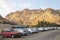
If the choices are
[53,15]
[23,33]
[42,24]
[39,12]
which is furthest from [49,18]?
[23,33]

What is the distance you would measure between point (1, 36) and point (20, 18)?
553 feet

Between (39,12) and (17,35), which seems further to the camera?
(39,12)

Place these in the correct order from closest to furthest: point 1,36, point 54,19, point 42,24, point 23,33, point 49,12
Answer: point 1,36, point 23,33, point 42,24, point 54,19, point 49,12

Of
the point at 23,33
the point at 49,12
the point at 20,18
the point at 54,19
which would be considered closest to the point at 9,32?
the point at 23,33

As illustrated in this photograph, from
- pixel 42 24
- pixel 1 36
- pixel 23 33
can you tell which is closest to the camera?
pixel 1 36

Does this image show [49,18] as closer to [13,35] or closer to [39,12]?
[39,12]

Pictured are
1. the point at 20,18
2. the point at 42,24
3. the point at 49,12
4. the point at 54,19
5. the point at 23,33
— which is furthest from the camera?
the point at 20,18

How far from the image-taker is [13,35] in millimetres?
29750

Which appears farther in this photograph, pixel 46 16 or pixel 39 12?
pixel 39 12

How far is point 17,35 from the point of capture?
29891mm

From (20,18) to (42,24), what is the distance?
289 ft

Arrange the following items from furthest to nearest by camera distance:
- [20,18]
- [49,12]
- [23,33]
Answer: [20,18] → [49,12] → [23,33]

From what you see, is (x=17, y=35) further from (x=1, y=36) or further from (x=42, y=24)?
(x=42, y=24)

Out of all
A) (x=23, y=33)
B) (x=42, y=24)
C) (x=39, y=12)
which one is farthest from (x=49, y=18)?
(x=23, y=33)
